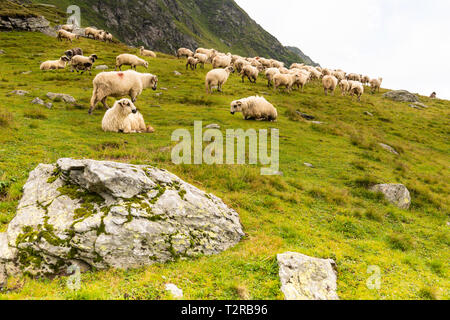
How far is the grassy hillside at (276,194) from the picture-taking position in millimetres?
4641

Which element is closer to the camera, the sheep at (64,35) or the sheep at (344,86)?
the sheep at (344,86)

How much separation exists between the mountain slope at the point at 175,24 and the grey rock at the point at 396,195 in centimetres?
11182

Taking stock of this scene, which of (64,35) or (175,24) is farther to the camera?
(175,24)

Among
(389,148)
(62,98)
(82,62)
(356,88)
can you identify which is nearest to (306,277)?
(389,148)

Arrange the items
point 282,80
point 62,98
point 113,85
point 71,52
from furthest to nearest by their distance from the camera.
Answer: point 71,52
point 282,80
point 62,98
point 113,85

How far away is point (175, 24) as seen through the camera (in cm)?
13762

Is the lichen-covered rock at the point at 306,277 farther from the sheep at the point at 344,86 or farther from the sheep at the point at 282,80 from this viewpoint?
the sheep at the point at 344,86

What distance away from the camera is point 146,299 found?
396cm

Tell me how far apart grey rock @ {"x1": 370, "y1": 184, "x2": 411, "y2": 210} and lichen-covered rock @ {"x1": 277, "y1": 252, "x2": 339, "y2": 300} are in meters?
6.83

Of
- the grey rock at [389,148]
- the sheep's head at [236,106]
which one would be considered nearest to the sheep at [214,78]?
the sheep's head at [236,106]

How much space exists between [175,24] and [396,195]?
151277mm

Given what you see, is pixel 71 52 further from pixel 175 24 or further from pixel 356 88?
pixel 175 24
